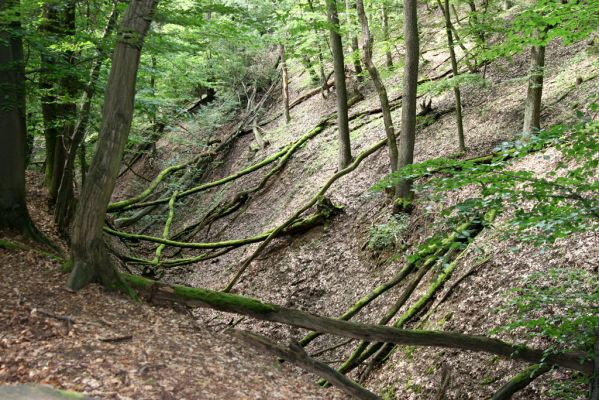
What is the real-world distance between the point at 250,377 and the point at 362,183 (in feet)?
24.8

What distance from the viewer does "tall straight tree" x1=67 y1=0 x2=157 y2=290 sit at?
6.50m

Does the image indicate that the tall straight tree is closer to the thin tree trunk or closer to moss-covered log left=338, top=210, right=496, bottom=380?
moss-covered log left=338, top=210, right=496, bottom=380

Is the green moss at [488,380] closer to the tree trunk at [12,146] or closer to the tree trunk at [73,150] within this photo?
the tree trunk at [12,146]

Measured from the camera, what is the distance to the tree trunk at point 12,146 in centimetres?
820

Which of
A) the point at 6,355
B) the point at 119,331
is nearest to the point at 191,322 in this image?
the point at 119,331

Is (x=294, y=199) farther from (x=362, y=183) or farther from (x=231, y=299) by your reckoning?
(x=231, y=299)

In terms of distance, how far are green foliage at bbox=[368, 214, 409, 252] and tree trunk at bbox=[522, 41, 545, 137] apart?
116 inches

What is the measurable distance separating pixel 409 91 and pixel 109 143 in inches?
250

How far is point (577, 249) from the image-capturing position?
6934 millimetres

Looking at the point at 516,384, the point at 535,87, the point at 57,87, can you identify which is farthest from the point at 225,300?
the point at 535,87

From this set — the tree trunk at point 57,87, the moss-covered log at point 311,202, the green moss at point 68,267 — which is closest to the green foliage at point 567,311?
the green moss at point 68,267

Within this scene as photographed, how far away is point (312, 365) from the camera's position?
257 inches

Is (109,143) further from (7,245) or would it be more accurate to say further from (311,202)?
(311,202)

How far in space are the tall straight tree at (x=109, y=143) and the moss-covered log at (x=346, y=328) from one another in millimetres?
871
